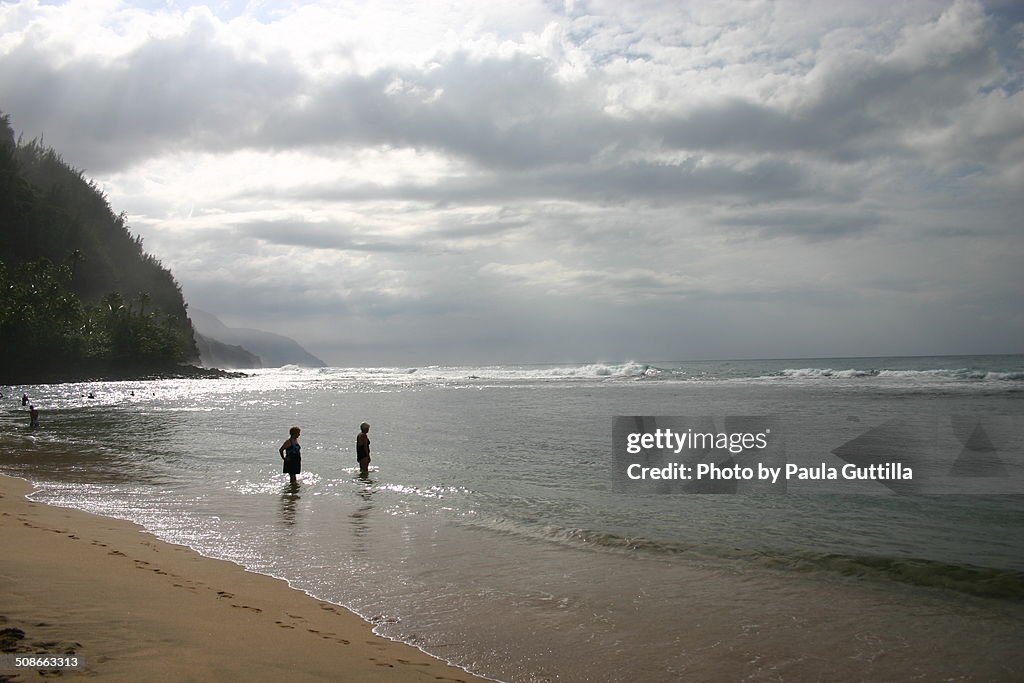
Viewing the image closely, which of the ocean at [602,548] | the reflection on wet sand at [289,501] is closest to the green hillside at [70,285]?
the ocean at [602,548]

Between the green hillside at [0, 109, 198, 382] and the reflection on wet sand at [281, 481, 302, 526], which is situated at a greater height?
the green hillside at [0, 109, 198, 382]

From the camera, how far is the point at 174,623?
6332mm

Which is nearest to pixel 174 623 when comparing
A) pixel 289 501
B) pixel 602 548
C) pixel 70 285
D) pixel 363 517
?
pixel 602 548

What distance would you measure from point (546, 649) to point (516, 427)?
22.2 meters

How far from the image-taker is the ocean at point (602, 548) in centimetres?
665

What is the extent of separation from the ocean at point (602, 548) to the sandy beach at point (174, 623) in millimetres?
600

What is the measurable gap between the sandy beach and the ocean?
0.60 m

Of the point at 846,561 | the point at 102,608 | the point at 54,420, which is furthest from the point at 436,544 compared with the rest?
the point at 54,420

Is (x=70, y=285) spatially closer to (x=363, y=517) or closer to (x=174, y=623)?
(x=363, y=517)

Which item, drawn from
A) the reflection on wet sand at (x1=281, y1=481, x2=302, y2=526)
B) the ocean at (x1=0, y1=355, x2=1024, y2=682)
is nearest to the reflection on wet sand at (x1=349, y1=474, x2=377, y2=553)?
the ocean at (x1=0, y1=355, x2=1024, y2=682)

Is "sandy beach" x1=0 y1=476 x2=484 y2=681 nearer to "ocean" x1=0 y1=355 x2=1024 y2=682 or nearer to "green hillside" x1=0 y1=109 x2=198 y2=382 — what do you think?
"ocean" x1=0 y1=355 x2=1024 y2=682

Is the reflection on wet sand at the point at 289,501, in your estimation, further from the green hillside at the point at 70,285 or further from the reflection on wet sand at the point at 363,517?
the green hillside at the point at 70,285

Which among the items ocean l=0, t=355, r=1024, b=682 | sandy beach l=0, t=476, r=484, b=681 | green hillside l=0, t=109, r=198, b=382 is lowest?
ocean l=0, t=355, r=1024, b=682

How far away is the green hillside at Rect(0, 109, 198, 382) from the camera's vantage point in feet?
300
